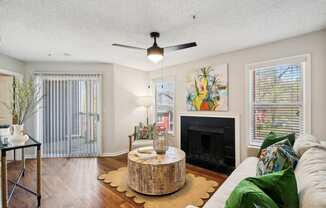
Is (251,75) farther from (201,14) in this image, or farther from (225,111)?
(201,14)

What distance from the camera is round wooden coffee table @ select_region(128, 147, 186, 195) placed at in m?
2.43

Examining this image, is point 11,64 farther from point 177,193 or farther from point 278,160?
point 278,160

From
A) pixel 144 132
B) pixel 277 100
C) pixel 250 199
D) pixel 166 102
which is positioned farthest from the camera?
pixel 166 102

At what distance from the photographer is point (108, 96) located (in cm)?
446

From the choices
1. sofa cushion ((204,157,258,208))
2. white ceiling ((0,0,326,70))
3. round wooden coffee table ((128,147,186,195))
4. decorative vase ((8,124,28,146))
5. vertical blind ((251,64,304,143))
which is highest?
white ceiling ((0,0,326,70))

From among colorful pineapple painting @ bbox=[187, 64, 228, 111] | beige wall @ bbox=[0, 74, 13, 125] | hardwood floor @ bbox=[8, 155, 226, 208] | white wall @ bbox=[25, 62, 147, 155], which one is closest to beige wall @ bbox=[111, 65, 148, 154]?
white wall @ bbox=[25, 62, 147, 155]

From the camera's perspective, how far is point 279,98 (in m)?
2.97

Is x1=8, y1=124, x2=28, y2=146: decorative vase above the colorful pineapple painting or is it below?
below

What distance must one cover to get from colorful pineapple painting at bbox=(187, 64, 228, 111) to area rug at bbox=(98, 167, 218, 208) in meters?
1.45

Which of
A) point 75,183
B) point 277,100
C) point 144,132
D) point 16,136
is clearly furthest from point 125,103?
point 277,100

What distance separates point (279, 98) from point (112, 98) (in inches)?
140

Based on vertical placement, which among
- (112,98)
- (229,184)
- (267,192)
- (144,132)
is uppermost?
(112,98)

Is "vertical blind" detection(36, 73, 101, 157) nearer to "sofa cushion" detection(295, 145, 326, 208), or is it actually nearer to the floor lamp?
the floor lamp

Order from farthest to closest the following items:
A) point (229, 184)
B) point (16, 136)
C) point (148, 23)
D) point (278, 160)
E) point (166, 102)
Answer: point (166, 102), point (148, 23), point (16, 136), point (229, 184), point (278, 160)
